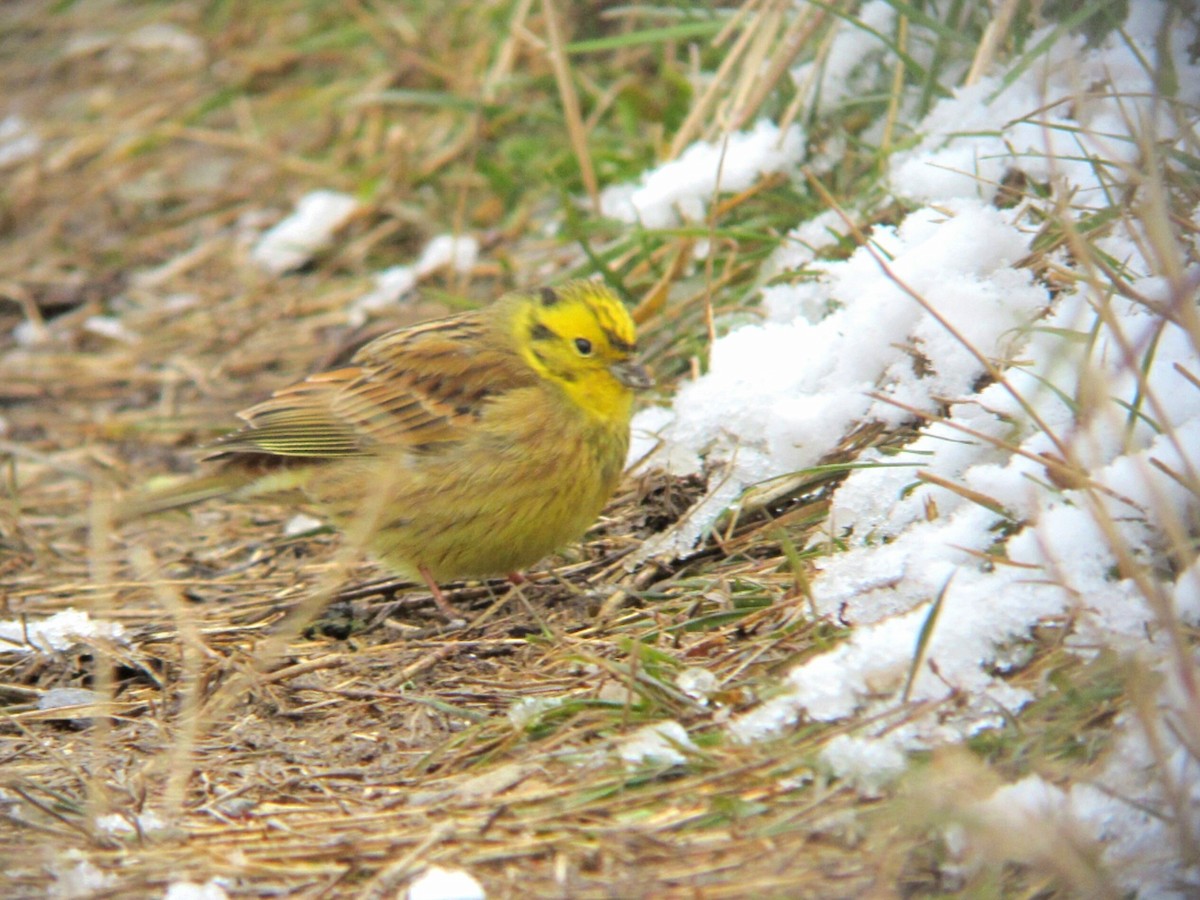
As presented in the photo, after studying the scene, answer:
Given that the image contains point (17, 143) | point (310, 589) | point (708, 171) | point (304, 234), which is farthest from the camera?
point (17, 143)

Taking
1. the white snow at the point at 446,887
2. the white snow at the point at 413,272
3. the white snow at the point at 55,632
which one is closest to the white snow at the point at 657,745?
the white snow at the point at 446,887

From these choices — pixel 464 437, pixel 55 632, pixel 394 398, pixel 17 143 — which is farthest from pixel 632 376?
pixel 17 143

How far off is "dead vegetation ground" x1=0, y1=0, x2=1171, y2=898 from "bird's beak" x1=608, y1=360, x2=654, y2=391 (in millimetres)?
350

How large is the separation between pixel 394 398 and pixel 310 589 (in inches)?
27.5

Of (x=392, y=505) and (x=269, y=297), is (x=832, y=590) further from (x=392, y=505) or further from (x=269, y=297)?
(x=269, y=297)

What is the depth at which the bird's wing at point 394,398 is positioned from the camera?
174 inches

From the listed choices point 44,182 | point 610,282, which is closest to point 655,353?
point 610,282

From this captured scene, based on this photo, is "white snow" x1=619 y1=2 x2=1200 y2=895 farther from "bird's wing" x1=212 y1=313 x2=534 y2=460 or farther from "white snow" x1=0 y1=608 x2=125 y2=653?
"white snow" x1=0 y1=608 x2=125 y2=653

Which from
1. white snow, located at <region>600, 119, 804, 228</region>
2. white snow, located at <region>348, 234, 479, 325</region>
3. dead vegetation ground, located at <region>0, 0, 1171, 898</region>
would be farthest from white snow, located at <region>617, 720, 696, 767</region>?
white snow, located at <region>348, 234, 479, 325</region>

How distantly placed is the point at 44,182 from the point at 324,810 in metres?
5.85

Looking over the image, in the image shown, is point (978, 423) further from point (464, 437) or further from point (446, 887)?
point (446, 887)

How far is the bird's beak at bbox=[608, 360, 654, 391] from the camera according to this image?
4328 mm

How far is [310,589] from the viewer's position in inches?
178

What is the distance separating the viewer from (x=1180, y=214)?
369cm
